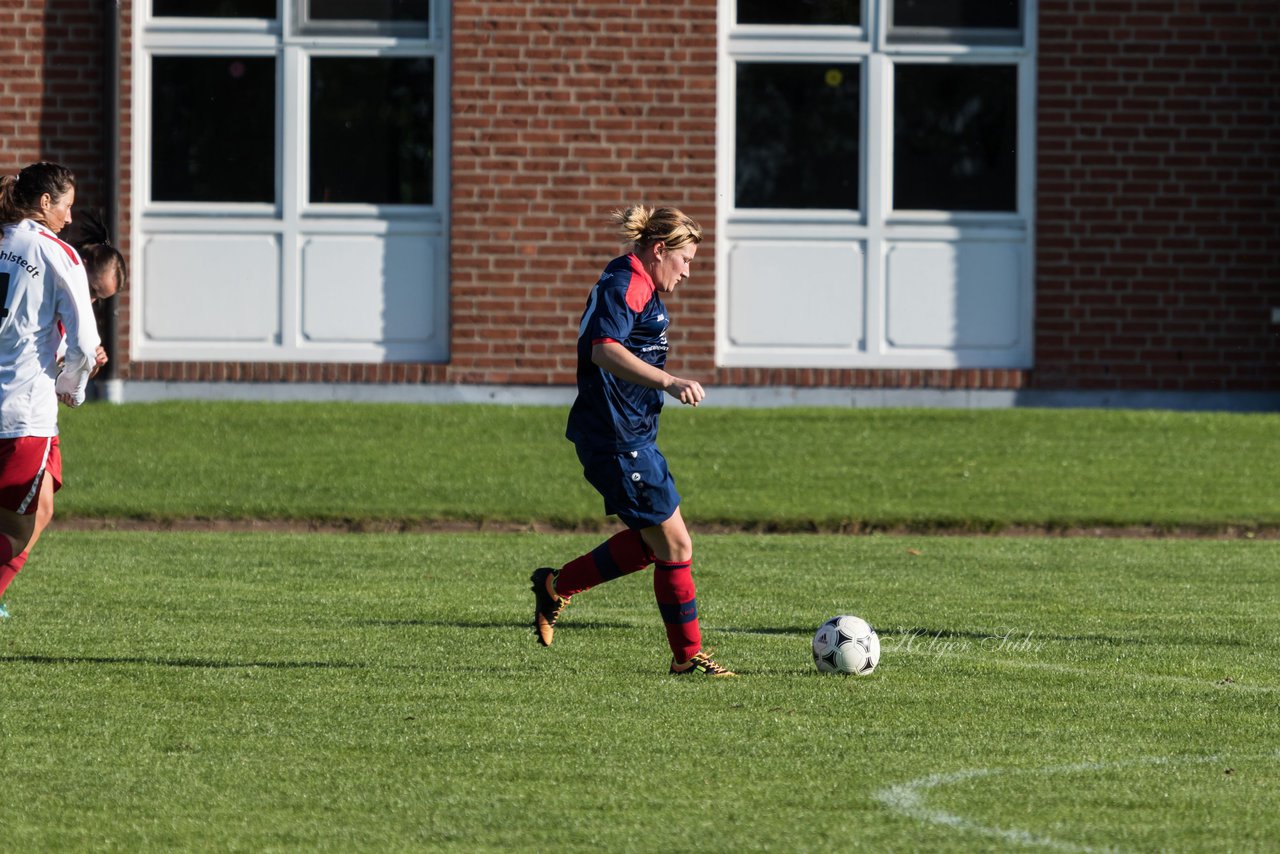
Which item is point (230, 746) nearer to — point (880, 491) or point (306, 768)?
point (306, 768)

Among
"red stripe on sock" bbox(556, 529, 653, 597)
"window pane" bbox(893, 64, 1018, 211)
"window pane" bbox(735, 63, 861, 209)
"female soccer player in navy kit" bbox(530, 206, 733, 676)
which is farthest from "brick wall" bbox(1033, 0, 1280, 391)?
"female soccer player in navy kit" bbox(530, 206, 733, 676)

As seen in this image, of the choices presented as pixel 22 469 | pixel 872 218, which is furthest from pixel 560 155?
pixel 22 469

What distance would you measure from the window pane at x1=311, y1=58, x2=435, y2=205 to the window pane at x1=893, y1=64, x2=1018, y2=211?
13.7 ft

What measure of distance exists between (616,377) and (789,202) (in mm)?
10258

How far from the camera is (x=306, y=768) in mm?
5641

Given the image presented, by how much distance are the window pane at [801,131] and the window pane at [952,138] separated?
→ 413 mm

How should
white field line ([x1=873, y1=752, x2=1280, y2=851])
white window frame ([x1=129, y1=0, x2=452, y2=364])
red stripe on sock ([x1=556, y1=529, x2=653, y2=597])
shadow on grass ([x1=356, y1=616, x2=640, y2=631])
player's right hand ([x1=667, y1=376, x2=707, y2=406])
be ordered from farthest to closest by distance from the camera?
1. white window frame ([x1=129, y1=0, x2=452, y2=364])
2. shadow on grass ([x1=356, y1=616, x2=640, y2=631])
3. red stripe on sock ([x1=556, y1=529, x2=653, y2=597])
4. player's right hand ([x1=667, y1=376, x2=707, y2=406])
5. white field line ([x1=873, y1=752, x2=1280, y2=851])

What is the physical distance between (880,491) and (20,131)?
27.1 feet

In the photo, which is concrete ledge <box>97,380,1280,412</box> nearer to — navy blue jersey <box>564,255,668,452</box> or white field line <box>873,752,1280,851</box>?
navy blue jersey <box>564,255,668,452</box>

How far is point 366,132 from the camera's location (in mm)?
17344

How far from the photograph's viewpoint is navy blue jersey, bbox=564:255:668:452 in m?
7.37

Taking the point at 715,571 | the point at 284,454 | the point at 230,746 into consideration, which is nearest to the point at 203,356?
the point at 284,454

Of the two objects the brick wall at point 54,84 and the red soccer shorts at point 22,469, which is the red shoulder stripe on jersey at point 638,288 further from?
the brick wall at point 54,84

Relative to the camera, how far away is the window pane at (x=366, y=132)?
17.3 metres
